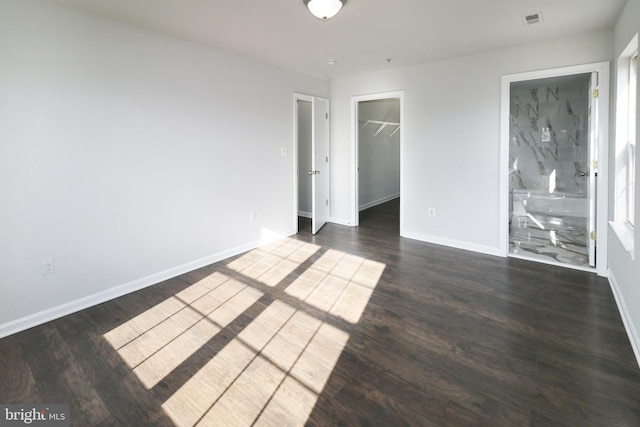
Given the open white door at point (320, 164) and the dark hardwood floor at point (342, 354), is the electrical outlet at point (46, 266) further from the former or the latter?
the open white door at point (320, 164)

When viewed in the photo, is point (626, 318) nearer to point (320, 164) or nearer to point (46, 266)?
point (320, 164)

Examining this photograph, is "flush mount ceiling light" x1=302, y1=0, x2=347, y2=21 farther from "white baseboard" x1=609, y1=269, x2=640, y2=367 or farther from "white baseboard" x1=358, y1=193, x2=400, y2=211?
"white baseboard" x1=358, y1=193, x2=400, y2=211

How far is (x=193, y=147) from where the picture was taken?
3432 millimetres

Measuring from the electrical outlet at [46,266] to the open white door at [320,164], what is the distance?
3.16m

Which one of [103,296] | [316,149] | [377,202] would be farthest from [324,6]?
[377,202]

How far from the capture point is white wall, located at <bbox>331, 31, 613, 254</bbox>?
11.8 ft

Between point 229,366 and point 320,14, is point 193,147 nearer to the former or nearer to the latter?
point 320,14

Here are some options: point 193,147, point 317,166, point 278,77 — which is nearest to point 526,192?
point 317,166

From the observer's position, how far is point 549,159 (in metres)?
5.45

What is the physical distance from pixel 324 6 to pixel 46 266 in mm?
2865

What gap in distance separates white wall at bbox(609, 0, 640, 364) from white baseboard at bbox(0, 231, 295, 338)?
358 centimetres

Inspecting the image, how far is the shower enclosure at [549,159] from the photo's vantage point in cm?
504

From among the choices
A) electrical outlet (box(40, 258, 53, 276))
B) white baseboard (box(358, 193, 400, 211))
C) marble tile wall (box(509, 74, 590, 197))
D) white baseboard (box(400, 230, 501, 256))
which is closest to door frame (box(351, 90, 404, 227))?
white baseboard (box(400, 230, 501, 256))

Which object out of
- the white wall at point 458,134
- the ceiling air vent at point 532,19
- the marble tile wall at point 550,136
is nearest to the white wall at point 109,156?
the white wall at point 458,134
